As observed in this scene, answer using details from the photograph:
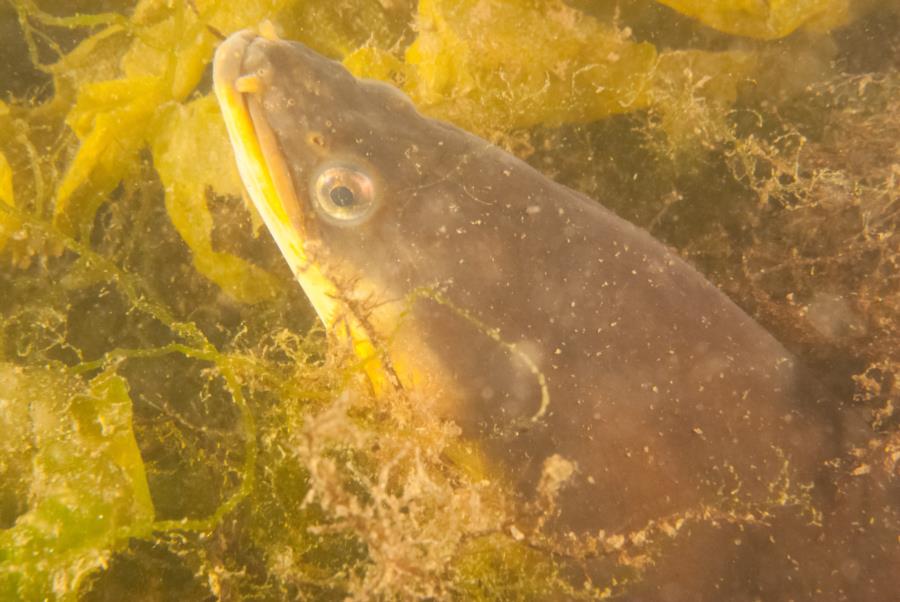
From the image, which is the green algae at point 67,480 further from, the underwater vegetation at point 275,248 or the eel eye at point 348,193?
the eel eye at point 348,193

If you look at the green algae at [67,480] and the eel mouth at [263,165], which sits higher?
the eel mouth at [263,165]

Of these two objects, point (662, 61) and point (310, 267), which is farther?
point (662, 61)

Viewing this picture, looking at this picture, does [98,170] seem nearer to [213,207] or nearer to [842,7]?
[213,207]

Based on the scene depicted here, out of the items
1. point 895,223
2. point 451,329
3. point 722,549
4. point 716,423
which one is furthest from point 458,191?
point 895,223

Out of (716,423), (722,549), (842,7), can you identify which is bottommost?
(722,549)

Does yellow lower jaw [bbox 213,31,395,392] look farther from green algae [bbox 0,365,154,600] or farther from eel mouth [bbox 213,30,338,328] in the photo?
green algae [bbox 0,365,154,600]

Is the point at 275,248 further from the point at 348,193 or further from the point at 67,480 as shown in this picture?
the point at 67,480

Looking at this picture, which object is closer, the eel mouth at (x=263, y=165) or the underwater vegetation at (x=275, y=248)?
the eel mouth at (x=263, y=165)

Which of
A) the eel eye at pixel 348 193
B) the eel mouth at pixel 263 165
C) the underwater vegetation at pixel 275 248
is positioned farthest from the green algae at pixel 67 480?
the eel eye at pixel 348 193
